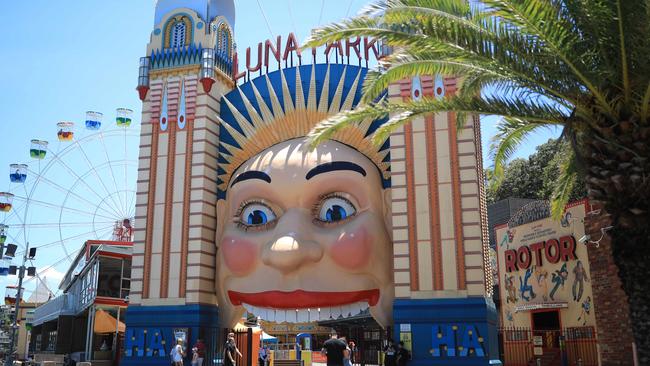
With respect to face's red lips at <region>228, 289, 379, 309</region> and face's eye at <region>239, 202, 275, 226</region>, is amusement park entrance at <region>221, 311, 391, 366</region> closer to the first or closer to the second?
face's red lips at <region>228, 289, 379, 309</region>

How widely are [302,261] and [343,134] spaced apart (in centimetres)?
350

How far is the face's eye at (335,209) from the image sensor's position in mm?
15836

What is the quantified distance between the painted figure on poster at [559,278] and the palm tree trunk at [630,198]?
15168mm

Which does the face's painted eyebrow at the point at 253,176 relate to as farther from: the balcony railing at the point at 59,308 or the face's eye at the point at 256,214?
the balcony railing at the point at 59,308

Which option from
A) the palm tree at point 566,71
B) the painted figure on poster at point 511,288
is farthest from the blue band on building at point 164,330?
the painted figure on poster at point 511,288

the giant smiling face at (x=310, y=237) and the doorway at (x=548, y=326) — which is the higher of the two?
the giant smiling face at (x=310, y=237)

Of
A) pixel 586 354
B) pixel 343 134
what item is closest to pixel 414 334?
pixel 343 134

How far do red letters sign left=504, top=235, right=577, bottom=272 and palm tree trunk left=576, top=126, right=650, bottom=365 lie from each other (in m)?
14.9

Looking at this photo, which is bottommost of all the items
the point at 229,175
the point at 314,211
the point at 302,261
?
the point at 302,261

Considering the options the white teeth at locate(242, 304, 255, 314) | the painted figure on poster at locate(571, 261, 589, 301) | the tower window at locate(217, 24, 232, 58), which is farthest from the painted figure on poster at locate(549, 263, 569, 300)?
the tower window at locate(217, 24, 232, 58)

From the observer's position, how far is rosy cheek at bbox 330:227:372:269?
15188 mm

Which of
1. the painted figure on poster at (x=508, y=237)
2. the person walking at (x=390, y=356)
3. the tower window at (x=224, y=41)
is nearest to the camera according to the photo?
the person walking at (x=390, y=356)

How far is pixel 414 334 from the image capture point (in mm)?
14922

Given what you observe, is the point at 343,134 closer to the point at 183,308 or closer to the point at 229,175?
the point at 229,175
